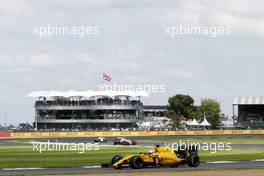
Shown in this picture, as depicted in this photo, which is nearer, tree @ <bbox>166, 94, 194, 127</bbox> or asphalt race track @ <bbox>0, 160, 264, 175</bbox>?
asphalt race track @ <bbox>0, 160, 264, 175</bbox>

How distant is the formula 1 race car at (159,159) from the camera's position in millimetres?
32438

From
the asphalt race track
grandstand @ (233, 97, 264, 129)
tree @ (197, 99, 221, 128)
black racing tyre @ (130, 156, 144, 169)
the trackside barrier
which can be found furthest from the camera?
tree @ (197, 99, 221, 128)

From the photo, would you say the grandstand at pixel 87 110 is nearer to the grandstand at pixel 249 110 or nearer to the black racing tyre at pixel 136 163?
the grandstand at pixel 249 110

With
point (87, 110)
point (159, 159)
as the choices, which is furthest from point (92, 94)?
point (159, 159)

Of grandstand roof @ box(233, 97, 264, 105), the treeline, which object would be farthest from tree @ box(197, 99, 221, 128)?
grandstand roof @ box(233, 97, 264, 105)

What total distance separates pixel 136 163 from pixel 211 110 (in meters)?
127

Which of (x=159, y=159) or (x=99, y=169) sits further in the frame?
(x=159, y=159)

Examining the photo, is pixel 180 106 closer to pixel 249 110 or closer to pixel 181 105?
pixel 181 105

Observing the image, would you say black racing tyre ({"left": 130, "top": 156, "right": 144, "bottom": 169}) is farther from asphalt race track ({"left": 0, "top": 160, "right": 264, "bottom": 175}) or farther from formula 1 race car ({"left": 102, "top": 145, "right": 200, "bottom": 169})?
asphalt race track ({"left": 0, "top": 160, "right": 264, "bottom": 175})

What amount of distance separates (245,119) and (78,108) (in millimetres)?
33610

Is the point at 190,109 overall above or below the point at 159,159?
above

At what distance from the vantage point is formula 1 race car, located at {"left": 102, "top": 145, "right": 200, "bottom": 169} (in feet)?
106

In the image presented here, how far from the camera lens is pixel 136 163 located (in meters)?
32.4

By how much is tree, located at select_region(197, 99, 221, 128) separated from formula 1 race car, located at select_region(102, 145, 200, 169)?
11898 centimetres
